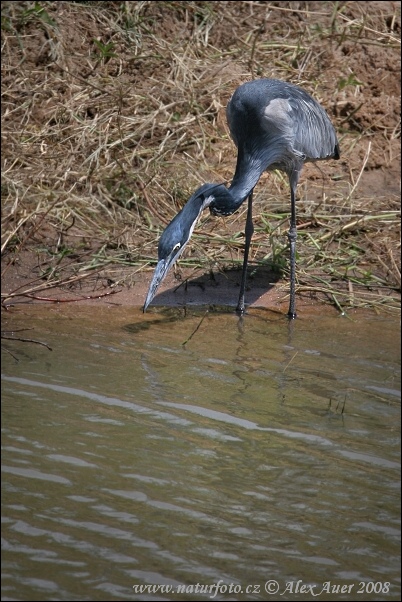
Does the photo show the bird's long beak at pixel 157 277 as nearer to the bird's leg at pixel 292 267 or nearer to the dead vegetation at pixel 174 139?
the dead vegetation at pixel 174 139

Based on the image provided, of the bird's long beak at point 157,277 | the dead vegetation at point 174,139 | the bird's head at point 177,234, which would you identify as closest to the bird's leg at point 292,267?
the dead vegetation at point 174,139

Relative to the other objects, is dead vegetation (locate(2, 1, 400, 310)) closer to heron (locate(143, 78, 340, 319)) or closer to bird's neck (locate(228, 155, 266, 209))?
heron (locate(143, 78, 340, 319))

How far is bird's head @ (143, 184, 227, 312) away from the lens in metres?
6.95

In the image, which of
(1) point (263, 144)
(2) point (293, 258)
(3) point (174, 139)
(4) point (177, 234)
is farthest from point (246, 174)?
(3) point (174, 139)

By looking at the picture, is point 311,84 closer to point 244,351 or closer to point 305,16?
point 305,16

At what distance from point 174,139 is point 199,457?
454 centimetres

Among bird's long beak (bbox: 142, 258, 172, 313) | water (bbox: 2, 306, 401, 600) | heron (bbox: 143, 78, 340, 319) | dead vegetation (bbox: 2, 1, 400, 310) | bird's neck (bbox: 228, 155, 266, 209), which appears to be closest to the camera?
water (bbox: 2, 306, 401, 600)

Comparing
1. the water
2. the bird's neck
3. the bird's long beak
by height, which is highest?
the bird's neck

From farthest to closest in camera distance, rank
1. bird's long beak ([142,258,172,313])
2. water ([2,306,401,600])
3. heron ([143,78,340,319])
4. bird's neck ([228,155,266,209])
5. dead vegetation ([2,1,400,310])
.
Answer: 1. dead vegetation ([2,1,400,310])
2. bird's neck ([228,155,266,209])
3. heron ([143,78,340,319])
4. bird's long beak ([142,258,172,313])
5. water ([2,306,401,600])

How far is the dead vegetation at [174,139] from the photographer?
26.7 ft

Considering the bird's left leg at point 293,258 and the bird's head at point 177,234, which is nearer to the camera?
the bird's head at point 177,234

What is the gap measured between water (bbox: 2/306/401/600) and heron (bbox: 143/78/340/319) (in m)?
0.72

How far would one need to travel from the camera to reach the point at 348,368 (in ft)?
21.7

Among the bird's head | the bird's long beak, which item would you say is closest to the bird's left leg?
the bird's head
